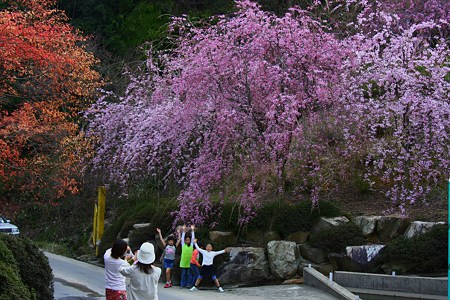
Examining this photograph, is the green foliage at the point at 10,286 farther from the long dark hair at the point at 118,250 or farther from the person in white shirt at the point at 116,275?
the long dark hair at the point at 118,250

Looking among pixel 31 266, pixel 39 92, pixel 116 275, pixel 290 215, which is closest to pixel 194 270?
pixel 290 215

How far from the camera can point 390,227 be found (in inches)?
659

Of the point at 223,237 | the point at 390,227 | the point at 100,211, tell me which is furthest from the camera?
the point at 100,211

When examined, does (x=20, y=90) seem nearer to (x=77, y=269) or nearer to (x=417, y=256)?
(x=77, y=269)

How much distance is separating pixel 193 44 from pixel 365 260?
748 centimetres

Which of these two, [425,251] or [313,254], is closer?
[425,251]

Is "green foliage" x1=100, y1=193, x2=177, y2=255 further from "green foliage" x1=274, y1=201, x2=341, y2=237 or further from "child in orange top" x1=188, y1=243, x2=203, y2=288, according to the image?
"green foliage" x1=274, y1=201, x2=341, y2=237

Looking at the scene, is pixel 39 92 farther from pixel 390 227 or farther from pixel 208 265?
pixel 390 227

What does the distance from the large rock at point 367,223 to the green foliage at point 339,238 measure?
159mm

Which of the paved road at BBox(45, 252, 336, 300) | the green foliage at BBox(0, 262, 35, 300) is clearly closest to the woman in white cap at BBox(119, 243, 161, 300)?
the green foliage at BBox(0, 262, 35, 300)

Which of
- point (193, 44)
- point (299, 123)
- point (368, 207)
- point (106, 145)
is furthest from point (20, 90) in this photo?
point (368, 207)

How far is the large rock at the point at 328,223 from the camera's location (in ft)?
56.3

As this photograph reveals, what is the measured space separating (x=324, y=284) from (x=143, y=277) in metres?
7.88

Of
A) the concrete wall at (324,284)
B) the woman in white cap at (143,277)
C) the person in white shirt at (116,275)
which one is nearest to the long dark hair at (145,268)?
the woman in white cap at (143,277)
